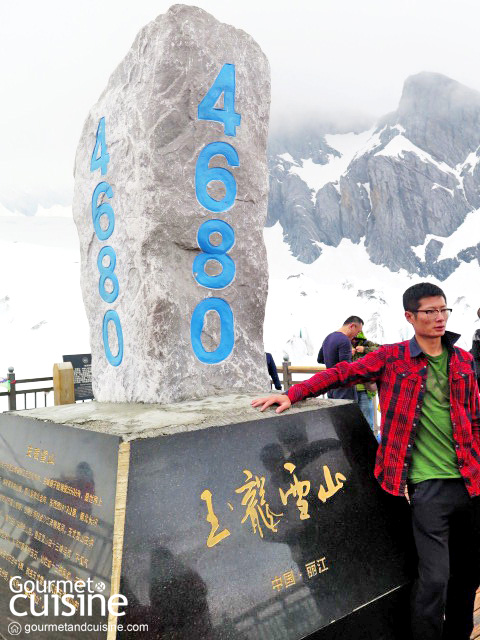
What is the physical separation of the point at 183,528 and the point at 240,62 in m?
2.69

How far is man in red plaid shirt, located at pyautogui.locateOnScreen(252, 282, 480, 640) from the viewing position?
1.92 meters

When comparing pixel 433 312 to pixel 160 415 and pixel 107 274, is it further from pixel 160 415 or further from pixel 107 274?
pixel 107 274

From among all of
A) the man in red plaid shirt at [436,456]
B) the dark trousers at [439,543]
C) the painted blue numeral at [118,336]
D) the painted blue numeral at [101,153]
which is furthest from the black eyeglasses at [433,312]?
the painted blue numeral at [101,153]

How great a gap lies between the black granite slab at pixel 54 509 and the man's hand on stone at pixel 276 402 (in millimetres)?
708

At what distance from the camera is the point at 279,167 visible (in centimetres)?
6512

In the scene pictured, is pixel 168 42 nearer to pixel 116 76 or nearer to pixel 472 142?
pixel 116 76

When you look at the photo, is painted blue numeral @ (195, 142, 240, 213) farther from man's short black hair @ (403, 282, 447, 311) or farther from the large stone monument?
man's short black hair @ (403, 282, 447, 311)

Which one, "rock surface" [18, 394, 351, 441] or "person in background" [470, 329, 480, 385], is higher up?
"person in background" [470, 329, 480, 385]

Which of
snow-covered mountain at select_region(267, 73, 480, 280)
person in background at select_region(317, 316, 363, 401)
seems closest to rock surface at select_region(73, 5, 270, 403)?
person in background at select_region(317, 316, 363, 401)

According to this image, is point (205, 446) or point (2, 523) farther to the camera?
point (2, 523)

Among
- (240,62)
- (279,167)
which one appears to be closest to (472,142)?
(279,167)

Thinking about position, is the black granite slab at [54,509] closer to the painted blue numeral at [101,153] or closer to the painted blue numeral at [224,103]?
the painted blue numeral at [101,153]

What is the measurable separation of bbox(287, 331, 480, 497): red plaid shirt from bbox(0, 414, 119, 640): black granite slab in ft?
3.51

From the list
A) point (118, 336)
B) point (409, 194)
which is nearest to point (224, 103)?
point (118, 336)
